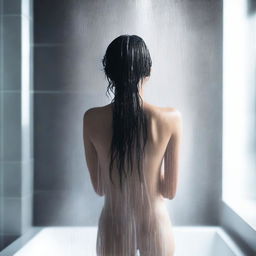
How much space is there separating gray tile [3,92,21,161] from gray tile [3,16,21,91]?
0.05 metres

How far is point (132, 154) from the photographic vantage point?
1126 mm

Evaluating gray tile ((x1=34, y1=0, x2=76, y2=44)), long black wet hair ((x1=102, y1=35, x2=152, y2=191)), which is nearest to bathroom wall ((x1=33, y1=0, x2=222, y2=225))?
gray tile ((x1=34, y1=0, x2=76, y2=44))

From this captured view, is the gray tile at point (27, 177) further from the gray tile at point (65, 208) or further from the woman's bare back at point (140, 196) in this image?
the woman's bare back at point (140, 196)

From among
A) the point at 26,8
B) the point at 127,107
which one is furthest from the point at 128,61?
the point at 26,8

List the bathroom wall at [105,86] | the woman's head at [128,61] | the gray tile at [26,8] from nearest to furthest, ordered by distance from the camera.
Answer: the woman's head at [128,61] < the bathroom wall at [105,86] < the gray tile at [26,8]

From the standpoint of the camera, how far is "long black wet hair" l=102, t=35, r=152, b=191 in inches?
43.7

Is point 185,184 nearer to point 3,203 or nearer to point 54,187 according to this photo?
point 54,187

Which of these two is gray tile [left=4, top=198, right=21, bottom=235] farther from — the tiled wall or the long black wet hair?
the long black wet hair

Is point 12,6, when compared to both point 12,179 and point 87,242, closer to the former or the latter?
point 12,179

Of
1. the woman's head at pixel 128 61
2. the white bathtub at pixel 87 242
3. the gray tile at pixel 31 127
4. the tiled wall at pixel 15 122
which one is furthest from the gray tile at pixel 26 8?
the white bathtub at pixel 87 242

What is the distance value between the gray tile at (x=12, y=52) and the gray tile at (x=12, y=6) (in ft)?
0.08

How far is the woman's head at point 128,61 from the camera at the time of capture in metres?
1.10

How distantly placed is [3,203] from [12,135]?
0.93 ft

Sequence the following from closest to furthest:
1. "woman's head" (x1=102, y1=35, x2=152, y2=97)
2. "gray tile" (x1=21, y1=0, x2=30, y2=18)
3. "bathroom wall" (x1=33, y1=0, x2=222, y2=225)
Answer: "woman's head" (x1=102, y1=35, x2=152, y2=97) → "bathroom wall" (x1=33, y1=0, x2=222, y2=225) → "gray tile" (x1=21, y1=0, x2=30, y2=18)
